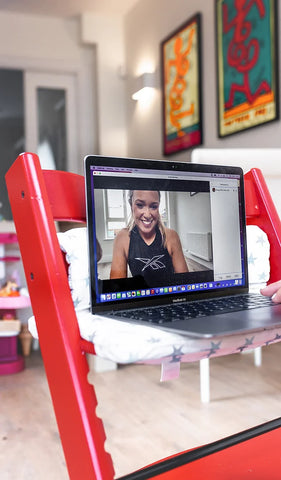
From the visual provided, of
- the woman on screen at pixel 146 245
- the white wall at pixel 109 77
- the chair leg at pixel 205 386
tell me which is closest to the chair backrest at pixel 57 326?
the woman on screen at pixel 146 245

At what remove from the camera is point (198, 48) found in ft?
7.95

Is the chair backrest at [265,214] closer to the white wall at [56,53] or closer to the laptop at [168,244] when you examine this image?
the laptop at [168,244]

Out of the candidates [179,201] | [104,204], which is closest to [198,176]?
[179,201]

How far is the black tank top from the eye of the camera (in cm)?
70

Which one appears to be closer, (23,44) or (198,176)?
(198,176)

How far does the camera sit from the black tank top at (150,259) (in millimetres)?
703

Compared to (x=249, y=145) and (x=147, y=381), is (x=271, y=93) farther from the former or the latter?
(x=147, y=381)

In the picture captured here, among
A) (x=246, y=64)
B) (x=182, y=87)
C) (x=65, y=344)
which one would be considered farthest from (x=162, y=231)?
(x=182, y=87)

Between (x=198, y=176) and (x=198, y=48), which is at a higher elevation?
(x=198, y=48)

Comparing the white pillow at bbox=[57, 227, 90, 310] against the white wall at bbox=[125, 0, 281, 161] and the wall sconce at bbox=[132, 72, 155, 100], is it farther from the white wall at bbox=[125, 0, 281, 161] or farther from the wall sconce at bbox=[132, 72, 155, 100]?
the wall sconce at bbox=[132, 72, 155, 100]

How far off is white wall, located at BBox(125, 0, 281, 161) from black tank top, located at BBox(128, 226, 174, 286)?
4.66 ft

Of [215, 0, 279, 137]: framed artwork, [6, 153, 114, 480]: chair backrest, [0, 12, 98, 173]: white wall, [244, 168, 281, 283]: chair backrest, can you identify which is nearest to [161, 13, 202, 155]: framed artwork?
[215, 0, 279, 137]: framed artwork

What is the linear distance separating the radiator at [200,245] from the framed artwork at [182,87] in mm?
1756

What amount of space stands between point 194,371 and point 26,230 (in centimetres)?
159
